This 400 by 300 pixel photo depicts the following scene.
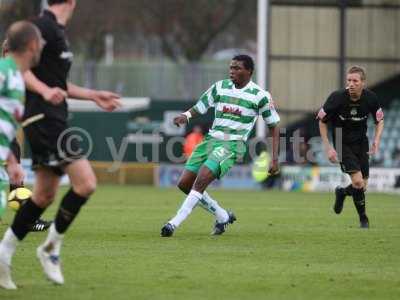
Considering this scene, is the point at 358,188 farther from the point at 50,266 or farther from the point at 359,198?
the point at 50,266

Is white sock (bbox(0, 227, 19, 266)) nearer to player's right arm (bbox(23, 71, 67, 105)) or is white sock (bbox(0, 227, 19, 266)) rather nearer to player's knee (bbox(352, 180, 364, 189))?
player's right arm (bbox(23, 71, 67, 105))

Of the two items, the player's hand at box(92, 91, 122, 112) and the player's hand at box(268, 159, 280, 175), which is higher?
the player's hand at box(92, 91, 122, 112)

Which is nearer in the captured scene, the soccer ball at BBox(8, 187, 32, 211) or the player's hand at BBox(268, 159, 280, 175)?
the player's hand at BBox(268, 159, 280, 175)

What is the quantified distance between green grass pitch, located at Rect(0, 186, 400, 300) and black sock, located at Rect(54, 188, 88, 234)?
1.58ft

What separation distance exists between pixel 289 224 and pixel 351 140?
1.67 m

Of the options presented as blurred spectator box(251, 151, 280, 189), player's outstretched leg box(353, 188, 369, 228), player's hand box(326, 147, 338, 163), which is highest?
player's hand box(326, 147, 338, 163)

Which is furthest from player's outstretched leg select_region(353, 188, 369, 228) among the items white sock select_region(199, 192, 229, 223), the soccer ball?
the soccer ball

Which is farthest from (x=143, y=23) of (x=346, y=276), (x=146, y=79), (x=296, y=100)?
(x=346, y=276)

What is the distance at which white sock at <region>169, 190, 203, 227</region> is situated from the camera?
1263 centimetres

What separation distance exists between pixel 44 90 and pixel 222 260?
2.97 metres

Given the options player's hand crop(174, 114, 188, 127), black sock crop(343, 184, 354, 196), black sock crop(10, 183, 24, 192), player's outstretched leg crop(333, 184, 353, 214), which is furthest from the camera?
player's outstretched leg crop(333, 184, 353, 214)

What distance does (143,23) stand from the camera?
181 ft

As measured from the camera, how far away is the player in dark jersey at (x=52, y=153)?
855 cm

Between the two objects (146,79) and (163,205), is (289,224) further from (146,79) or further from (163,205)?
(146,79)
